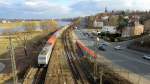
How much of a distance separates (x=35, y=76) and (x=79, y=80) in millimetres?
7197

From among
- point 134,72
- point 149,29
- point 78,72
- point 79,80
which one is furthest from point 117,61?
point 149,29

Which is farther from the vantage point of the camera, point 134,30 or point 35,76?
point 134,30

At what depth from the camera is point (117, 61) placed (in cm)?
5356

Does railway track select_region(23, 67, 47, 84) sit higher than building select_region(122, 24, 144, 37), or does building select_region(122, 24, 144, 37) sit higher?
building select_region(122, 24, 144, 37)

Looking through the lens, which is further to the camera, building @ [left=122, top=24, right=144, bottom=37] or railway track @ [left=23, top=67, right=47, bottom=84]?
building @ [left=122, top=24, right=144, bottom=37]

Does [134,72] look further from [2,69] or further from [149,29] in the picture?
[149,29]

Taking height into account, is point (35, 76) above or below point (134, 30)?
below

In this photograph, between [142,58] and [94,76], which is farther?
[142,58]

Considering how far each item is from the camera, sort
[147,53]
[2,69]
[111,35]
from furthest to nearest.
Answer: [111,35]
[147,53]
[2,69]

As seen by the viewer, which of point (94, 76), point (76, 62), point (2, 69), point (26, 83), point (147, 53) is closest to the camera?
point (26, 83)

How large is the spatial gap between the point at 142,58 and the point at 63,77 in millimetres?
26180

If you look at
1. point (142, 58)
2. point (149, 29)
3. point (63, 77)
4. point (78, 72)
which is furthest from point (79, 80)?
point (149, 29)

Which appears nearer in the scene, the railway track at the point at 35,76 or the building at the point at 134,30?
the railway track at the point at 35,76

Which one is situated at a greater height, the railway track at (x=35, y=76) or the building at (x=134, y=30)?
the building at (x=134, y=30)
